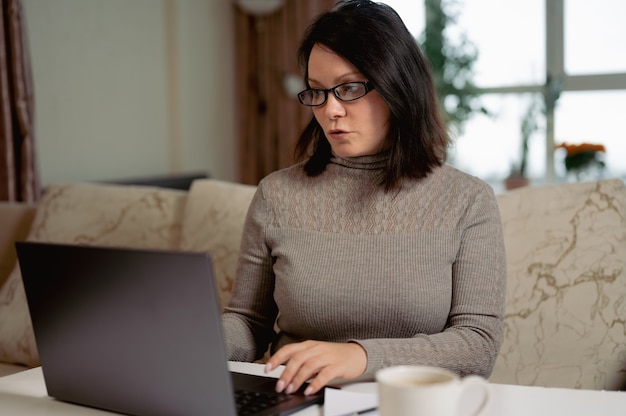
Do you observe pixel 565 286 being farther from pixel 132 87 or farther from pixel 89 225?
pixel 132 87

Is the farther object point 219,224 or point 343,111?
point 219,224

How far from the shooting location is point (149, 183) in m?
3.90

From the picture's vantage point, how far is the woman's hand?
102cm

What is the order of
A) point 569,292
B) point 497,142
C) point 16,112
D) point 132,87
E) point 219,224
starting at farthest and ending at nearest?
point 497,142, point 132,87, point 16,112, point 219,224, point 569,292

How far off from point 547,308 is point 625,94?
106 inches

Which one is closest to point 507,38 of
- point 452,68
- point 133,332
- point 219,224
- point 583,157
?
point 452,68

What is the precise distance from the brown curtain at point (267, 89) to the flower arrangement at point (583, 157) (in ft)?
4.92

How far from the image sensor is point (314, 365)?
103 cm

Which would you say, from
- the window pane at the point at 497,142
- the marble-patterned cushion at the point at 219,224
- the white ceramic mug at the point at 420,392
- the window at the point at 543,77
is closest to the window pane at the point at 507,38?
the window at the point at 543,77

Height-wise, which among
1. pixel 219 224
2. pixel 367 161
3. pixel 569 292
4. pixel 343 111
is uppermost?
pixel 343 111

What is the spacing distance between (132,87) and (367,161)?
287 cm

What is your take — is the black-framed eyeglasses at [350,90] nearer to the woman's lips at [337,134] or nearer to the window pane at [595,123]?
the woman's lips at [337,134]

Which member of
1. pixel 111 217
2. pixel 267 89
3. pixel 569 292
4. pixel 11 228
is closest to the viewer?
pixel 569 292

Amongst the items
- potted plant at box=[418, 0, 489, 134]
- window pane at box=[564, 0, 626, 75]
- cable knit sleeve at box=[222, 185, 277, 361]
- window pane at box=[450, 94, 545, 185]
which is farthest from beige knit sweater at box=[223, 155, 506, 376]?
window pane at box=[564, 0, 626, 75]
